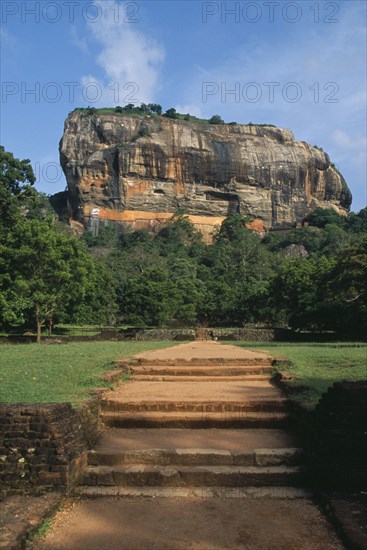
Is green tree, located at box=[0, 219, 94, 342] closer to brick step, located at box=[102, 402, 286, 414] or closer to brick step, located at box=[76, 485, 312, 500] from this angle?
brick step, located at box=[102, 402, 286, 414]

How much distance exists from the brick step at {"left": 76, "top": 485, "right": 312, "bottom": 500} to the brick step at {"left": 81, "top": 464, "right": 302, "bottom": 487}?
0.05 m

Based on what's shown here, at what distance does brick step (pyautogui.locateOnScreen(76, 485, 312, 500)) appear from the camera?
4.38 m

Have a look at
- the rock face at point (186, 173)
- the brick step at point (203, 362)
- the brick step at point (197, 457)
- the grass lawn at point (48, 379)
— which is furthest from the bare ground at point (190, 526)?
the rock face at point (186, 173)

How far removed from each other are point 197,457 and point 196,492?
0.49 metres

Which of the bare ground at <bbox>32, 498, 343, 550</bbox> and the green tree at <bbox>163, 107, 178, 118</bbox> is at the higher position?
the green tree at <bbox>163, 107, 178, 118</bbox>

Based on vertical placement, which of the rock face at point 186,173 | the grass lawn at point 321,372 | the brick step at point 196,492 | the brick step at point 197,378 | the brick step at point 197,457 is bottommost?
the brick step at point 196,492

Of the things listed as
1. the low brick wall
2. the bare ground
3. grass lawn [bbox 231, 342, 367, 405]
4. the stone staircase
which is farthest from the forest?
the low brick wall

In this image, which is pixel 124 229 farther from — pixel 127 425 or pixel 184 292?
pixel 127 425

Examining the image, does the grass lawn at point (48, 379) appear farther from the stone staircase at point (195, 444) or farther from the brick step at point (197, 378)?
the brick step at point (197, 378)

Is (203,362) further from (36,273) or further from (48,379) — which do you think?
(36,273)

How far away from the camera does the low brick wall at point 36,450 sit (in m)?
4.15

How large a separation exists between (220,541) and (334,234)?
71.8 metres

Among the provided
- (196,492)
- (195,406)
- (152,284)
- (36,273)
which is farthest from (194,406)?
(152,284)

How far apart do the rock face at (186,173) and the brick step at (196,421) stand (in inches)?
3207
